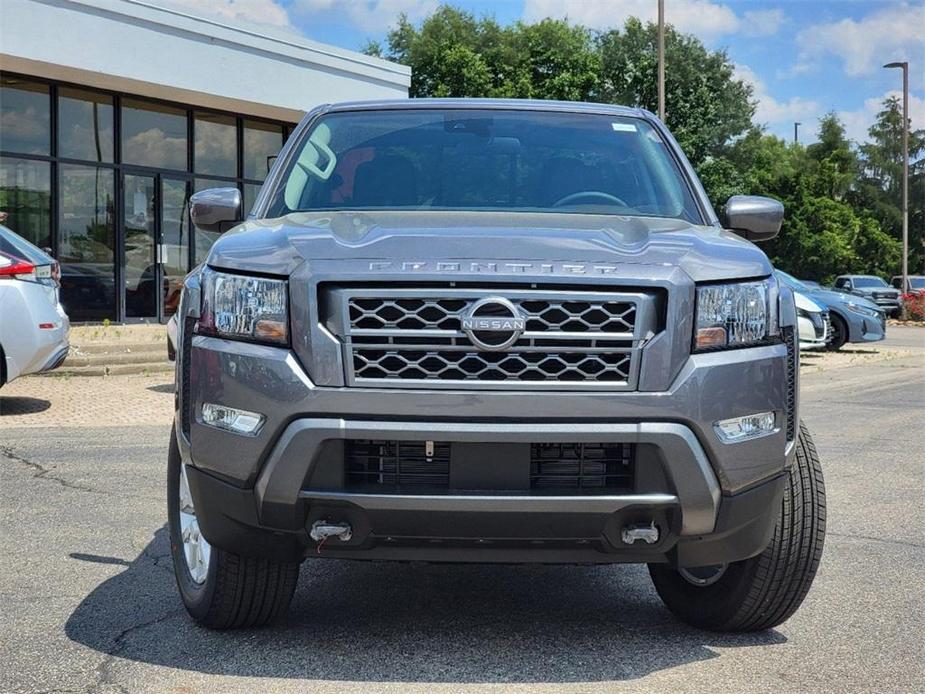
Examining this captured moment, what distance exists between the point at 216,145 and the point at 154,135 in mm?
1497

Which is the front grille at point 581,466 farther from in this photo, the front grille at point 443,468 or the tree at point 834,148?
the tree at point 834,148

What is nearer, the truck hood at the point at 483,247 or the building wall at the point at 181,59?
the truck hood at the point at 483,247

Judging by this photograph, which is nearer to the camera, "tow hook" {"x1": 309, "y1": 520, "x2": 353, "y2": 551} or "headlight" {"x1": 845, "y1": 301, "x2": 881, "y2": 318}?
"tow hook" {"x1": 309, "y1": 520, "x2": 353, "y2": 551}

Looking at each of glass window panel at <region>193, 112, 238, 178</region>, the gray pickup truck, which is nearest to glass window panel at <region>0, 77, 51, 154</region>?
glass window panel at <region>193, 112, 238, 178</region>

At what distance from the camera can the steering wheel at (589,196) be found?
4553mm

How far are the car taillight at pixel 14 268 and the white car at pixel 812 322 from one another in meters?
12.0

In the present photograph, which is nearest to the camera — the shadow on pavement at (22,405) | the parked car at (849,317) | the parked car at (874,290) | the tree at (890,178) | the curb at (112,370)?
the shadow on pavement at (22,405)

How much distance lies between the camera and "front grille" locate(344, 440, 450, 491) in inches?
132

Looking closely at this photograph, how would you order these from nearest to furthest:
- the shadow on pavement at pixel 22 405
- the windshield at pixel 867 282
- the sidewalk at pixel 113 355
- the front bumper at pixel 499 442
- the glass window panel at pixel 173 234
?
the front bumper at pixel 499 442 < the shadow on pavement at pixel 22 405 < the sidewalk at pixel 113 355 < the glass window panel at pixel 173 234 < the windshield at pixel 867 282

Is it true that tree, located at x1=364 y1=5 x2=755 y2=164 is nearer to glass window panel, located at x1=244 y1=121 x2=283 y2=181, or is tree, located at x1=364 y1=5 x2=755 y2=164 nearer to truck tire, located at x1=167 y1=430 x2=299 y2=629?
glass window panel, located at x1=244 y1=121 x2=283 y2=181

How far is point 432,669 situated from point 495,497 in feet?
2.18

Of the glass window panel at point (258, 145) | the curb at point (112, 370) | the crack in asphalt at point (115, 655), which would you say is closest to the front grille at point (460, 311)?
the crack in asphalt at point (115, 655)

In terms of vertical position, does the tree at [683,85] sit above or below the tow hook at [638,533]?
above

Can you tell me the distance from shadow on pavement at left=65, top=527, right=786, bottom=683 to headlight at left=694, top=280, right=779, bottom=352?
104cm
